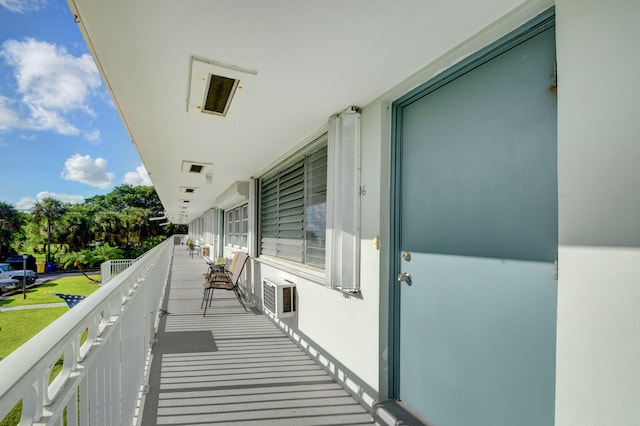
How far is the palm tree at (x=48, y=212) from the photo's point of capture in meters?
31.1

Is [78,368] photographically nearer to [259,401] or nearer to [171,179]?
[259,401]

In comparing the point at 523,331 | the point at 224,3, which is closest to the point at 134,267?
the point at 224,3

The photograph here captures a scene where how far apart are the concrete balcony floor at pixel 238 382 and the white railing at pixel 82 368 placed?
0.65 metres

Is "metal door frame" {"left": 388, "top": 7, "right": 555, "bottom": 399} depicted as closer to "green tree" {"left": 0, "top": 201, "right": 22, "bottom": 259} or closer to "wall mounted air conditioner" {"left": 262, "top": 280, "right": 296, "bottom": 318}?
"wall mounted air conditioner" {"left": 262, "top": 280, "right": 296, "bottom": 318}

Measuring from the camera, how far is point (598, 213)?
3.82 ft

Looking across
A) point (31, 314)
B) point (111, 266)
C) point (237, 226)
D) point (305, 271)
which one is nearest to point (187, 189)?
point (237, 226)

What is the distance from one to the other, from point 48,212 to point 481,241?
4003cm

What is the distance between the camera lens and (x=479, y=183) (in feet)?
6.09

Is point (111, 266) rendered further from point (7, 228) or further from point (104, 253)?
point (7, 228)

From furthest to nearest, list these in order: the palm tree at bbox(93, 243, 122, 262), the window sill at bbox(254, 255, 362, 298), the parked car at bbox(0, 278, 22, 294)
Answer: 1. the palm tree at bbox(93, 243, 122, 262)
2. the parked car at bbox(0, 278, 22, 294)
3. the window sill at bbox(254, 255, 362, 298)

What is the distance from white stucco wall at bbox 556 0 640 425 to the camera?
42.4 inches

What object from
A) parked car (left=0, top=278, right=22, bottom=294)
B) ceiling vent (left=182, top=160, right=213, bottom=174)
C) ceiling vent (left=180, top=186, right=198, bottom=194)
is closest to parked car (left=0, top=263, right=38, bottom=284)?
parked car (left=0, top=278, right=22, bottom=294)

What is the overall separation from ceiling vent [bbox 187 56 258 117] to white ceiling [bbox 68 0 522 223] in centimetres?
3

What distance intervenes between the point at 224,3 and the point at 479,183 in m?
1.60
